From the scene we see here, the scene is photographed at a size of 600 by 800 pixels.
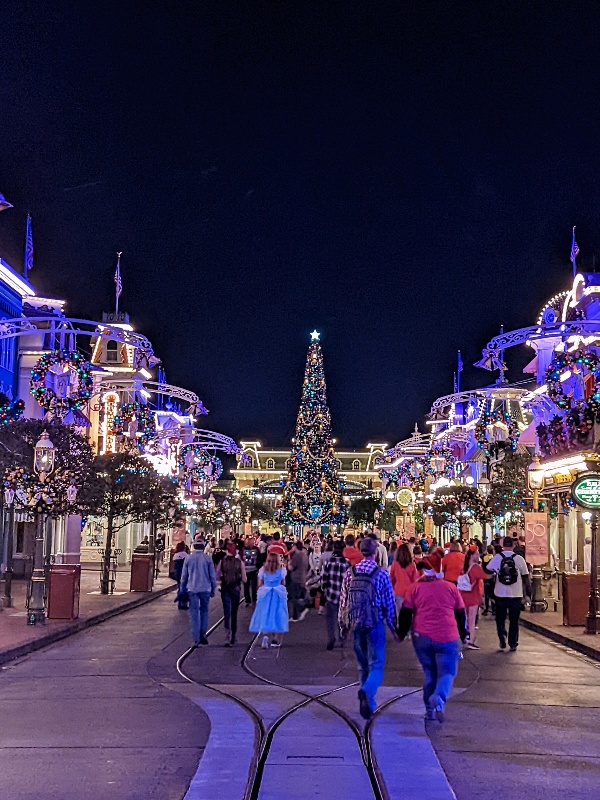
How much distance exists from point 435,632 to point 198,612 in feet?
28.0

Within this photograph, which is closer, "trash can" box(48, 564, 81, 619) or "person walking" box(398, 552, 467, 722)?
"person walking" box(398, 552, 467, 722)

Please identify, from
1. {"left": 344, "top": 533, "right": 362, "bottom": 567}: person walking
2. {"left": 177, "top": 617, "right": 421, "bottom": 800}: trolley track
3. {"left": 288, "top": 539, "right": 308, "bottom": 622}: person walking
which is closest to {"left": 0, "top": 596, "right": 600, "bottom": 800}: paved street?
{"left": 177, "top": 617, "right": 421, "bottom": 800}: trolley track

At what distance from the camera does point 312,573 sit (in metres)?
29.1

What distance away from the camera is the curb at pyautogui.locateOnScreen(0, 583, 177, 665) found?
17922 mm

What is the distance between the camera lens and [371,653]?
40.2ft

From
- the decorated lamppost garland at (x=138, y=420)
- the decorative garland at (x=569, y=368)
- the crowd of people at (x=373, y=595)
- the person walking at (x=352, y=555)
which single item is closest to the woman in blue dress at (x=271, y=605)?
the crowd of people at (x=373, y=595)

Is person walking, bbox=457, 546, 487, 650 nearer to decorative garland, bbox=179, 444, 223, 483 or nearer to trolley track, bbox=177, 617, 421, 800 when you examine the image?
trolley track, bbox=177, 617, 421, 800

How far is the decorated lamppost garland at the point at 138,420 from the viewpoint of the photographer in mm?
35250

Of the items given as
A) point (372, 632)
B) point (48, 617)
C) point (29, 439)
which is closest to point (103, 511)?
point (29, 439)

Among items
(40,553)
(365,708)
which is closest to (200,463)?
(40,553)

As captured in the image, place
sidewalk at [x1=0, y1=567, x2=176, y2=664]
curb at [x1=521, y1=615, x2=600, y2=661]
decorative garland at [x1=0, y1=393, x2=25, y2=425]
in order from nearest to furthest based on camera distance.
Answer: sidewalk at [x1=0, y1=567, x2=176, y2=664], curb at [x1=521, y1=615, x2=600, y2=661], decorative garland at [x1=0, y1=393, x2=25, y2=425]

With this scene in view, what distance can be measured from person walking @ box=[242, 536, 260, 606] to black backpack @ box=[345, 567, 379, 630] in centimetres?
1562

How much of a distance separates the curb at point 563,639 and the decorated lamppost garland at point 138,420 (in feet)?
46.6

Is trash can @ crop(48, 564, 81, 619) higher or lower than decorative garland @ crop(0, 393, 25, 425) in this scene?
lower
